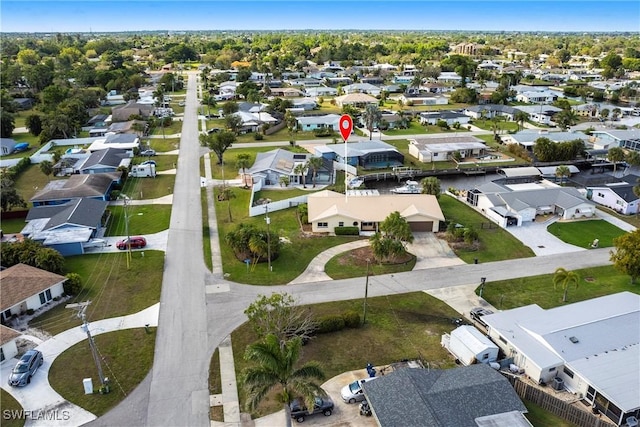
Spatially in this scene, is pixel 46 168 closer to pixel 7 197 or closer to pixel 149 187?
pixel 7 197

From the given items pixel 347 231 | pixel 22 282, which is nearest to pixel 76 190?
pixel 22 282

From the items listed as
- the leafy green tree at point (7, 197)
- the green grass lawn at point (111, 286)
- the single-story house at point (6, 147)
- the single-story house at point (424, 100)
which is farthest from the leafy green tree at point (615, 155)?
the single-story house at point (6, 147)

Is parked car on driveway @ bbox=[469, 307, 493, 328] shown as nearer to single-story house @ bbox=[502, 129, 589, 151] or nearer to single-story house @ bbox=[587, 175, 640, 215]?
single-story house @ bbox=[587, 175, 640, 215]

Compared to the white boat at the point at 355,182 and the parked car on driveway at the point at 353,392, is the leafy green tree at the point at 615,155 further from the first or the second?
the parked car on driveway at the point at 353,392

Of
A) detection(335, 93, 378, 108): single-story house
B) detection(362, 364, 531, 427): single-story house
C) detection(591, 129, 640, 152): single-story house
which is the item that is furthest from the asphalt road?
detection(335, 93, 378, 108): single-story house

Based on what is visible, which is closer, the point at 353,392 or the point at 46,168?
the point at 353,392

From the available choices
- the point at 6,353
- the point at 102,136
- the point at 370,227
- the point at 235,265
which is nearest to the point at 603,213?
the point at 370,227

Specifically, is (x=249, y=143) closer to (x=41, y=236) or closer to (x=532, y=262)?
(x=41, y=236)
